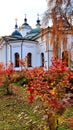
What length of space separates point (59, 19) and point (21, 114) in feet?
21.8

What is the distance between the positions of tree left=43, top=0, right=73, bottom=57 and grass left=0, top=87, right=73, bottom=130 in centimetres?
286

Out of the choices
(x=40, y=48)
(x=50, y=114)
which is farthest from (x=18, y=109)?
(x=40, y=48)

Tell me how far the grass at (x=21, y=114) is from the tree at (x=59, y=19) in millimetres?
2856

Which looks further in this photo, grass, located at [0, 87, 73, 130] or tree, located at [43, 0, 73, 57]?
tree, located at [43, 0, 73, 57]

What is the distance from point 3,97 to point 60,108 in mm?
6316

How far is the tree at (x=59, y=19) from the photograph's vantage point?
39.4 ft

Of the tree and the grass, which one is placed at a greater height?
the tree

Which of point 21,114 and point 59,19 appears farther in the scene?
point 59,19

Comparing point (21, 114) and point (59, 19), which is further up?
point (59, 19)

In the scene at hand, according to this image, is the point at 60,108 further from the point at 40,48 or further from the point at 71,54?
the point at 40,48

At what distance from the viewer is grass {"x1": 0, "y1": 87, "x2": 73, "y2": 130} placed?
6211mm

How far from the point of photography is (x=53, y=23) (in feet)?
39.6

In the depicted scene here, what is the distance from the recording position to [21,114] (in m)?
6.32

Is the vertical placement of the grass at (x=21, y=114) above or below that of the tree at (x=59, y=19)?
below
